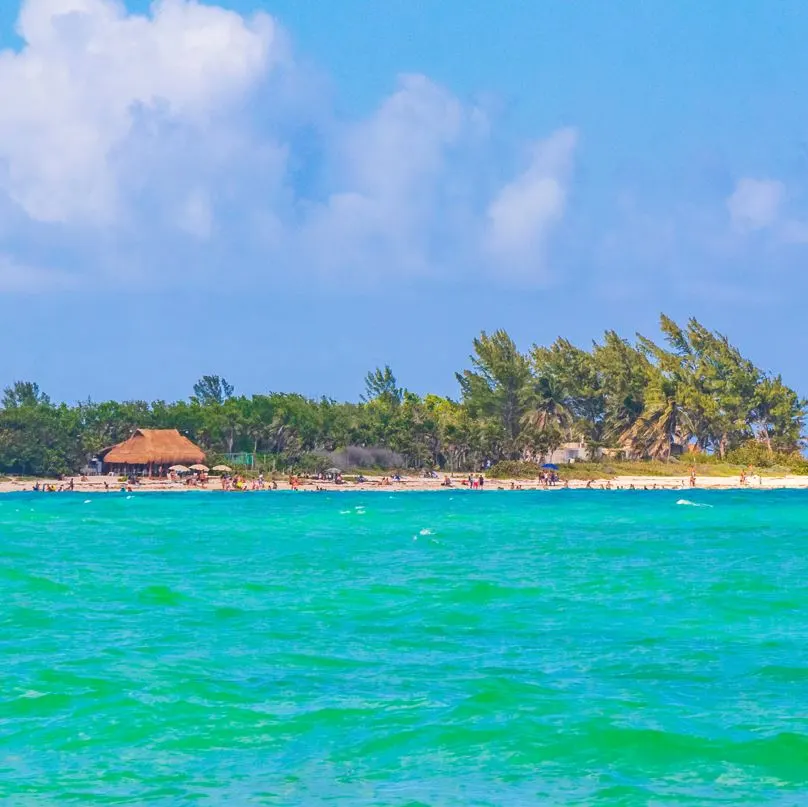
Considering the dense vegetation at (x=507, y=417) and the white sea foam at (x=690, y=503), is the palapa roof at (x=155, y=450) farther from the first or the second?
the white sea foam at (x=690, y=503)

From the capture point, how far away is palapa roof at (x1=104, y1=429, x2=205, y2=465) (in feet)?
278

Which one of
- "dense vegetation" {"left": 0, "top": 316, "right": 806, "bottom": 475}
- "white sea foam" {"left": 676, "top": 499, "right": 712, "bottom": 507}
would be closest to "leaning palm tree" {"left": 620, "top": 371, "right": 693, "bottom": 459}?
"dense vegetation" {"left": 0, "top": 316, "right": 806, "bottom": 475}

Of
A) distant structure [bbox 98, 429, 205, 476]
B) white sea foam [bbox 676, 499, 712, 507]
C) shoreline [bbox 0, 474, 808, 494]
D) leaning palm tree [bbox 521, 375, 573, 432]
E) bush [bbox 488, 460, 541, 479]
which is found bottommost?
white sea foam [bbox 676, 499, 712, 507]

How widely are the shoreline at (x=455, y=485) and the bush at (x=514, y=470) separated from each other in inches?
30.1

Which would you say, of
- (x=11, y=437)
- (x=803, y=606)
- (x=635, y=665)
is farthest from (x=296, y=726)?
(x=11, y=437)

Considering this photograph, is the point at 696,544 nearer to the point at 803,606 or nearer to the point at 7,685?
the point at 803,606

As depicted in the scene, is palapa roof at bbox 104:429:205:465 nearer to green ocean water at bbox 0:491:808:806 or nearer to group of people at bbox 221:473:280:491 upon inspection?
group of people at bbox 221:473:280:491

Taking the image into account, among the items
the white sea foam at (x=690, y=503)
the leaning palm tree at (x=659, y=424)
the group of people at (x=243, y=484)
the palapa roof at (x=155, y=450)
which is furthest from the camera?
the leaning palm tree at (x=659, y=424)

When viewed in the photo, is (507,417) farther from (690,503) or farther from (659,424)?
(690,503)

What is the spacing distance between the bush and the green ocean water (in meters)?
54.3

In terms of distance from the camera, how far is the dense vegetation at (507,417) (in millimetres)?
88250

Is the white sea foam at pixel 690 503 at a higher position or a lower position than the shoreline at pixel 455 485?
lower

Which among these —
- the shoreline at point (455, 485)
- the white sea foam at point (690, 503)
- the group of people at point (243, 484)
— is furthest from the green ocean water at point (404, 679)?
the group of people at point (243, 484)

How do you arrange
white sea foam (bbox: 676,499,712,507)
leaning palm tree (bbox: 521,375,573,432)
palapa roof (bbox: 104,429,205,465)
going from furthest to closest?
leaning palm tree (bbox: 521,375,573,432), palapa roof (bbox: 104,429,205,465), white sea foam (bbox: 676,499,712,507)
